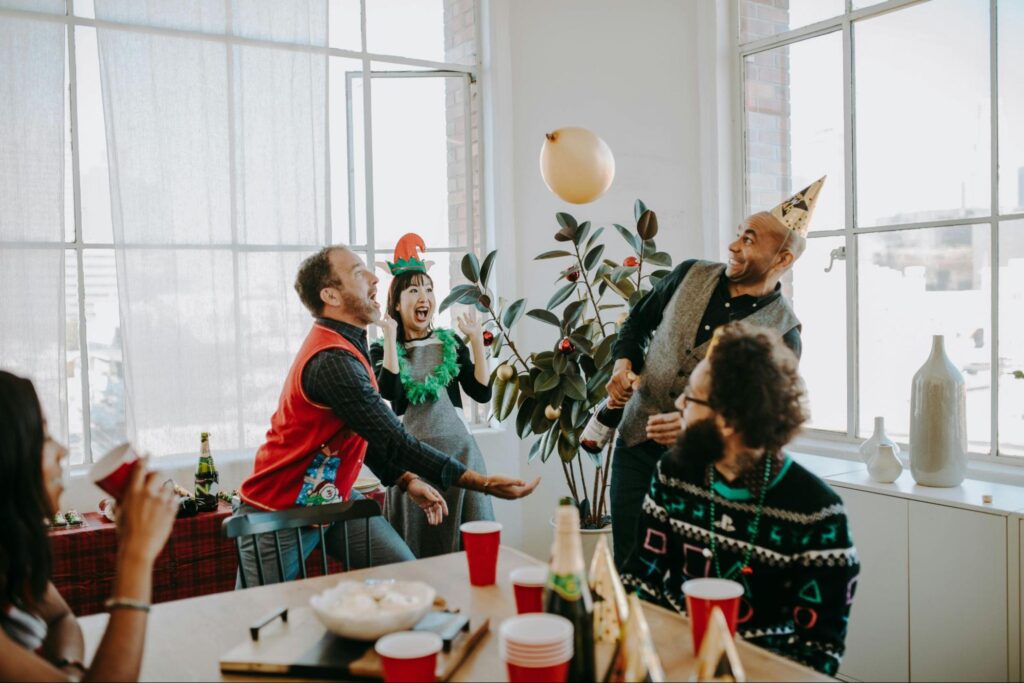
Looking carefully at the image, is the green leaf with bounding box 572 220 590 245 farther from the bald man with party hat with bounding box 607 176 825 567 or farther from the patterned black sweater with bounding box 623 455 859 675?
the patterned black sweater with bounding box 623 455 859 675

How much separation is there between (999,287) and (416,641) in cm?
276

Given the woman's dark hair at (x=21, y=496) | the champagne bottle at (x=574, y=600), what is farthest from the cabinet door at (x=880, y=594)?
the woman's dark hair at (x=21, y=496)

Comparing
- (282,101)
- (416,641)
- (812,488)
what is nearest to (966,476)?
(812,488)

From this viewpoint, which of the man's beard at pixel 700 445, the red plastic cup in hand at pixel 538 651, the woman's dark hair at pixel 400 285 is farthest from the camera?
the woman's dark hair at pixel 400 285

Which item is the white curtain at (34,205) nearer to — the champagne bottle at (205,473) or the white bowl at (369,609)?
Result: the champagne bottle at (205,473)

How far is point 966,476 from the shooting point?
3197 mm

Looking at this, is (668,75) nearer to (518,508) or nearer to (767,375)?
(518,508)

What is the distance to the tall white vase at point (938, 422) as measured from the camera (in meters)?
2.83

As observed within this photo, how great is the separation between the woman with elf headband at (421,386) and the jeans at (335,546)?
35.3 inches

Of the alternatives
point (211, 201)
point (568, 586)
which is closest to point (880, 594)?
point (568, 586)

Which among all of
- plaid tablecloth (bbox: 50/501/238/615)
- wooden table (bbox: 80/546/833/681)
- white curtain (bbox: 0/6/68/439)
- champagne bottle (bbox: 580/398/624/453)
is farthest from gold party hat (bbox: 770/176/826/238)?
white curtain (bbox: 0/6/68/439)

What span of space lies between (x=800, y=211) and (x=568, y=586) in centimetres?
164

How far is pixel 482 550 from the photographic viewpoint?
1.80m

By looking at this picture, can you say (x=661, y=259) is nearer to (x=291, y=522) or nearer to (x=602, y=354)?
(x=602, y=354)
